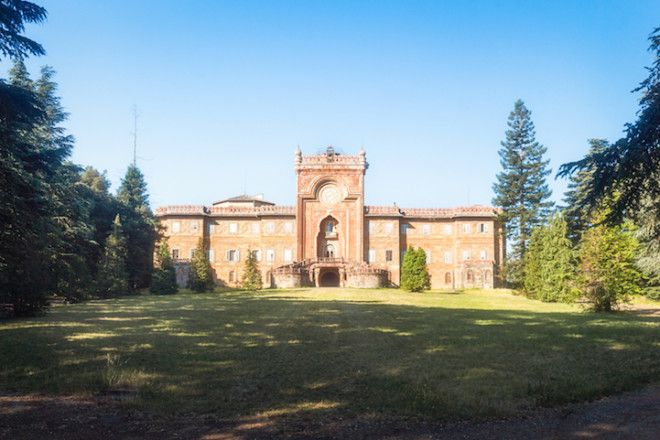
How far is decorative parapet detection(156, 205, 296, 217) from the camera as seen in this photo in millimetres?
56062

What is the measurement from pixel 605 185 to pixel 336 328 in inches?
327

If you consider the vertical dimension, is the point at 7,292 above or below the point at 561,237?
below

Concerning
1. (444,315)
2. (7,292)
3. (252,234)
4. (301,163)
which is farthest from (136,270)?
(444,315)

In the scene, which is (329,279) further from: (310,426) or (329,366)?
(310,426)

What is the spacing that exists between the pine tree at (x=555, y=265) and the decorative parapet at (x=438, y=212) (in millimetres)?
20236

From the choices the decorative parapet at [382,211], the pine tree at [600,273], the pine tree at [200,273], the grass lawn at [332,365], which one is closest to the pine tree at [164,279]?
the pine tree at [200,273]

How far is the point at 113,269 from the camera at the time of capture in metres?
39.2

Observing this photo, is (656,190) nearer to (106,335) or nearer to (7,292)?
(106,335)

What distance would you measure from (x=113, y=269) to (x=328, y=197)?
2411 cm

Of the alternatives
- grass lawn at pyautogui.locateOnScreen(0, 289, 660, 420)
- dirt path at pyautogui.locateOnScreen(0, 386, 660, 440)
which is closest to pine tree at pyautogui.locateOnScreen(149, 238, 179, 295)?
grass lawn at pyautogui.locateOnScreen(0, 289, 660, 420)

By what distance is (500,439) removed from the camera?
593 cm

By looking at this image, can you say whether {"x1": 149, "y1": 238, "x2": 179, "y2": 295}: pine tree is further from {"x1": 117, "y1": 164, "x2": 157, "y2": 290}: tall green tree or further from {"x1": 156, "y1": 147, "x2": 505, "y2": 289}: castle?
{"x1": 156, "y1": 147, "x2": 505, "y2": 289}: castle

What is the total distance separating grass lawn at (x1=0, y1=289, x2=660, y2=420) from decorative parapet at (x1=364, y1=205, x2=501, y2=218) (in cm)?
3949

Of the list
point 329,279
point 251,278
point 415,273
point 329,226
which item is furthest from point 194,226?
point 415,273
